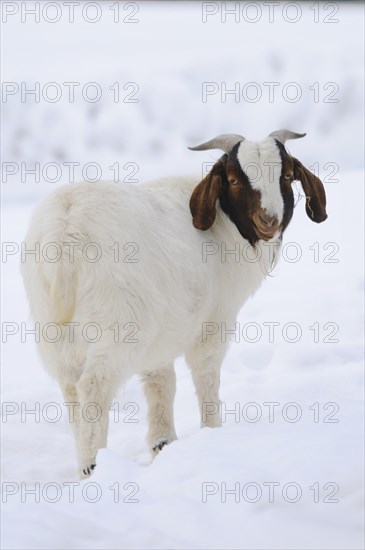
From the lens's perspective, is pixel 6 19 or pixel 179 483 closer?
pixel 179 483

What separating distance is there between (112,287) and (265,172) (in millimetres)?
1252

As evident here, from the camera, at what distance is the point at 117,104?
78.6 ft

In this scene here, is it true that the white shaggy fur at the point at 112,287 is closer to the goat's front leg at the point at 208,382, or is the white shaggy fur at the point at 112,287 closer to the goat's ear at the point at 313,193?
the goat's front leg at the point at 208,382

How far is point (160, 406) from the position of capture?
5.59 m

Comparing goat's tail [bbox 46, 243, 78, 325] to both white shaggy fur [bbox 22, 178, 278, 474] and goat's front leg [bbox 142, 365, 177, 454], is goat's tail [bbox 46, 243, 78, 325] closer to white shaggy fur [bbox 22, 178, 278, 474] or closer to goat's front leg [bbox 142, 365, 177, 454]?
white shaggy fur [bbox 22, 178, 278, 474]

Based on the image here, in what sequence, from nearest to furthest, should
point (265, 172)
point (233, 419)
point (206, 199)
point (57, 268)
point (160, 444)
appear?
point (57, 268) → point (265, 172) → point (206, 199) → point (160, 444) → point (233, 419)

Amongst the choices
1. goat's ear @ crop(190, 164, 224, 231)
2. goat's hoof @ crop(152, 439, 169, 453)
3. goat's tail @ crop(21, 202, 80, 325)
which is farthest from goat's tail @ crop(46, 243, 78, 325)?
goat's hoof @ crop(152, 439, 169, 453)

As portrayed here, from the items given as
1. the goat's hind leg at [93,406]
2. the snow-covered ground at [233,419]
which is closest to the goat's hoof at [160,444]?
the snow-covered ground at [233,419]

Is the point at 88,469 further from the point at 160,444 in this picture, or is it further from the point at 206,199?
the point at 206,199

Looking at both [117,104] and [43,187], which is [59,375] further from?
[117,104]

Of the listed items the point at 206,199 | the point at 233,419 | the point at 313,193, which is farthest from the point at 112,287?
the point at 233,419

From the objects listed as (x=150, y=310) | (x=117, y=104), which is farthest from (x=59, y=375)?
(x=117, y=104)

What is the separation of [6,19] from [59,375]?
84.7 ft

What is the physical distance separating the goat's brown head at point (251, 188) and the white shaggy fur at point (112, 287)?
21 centimetres
